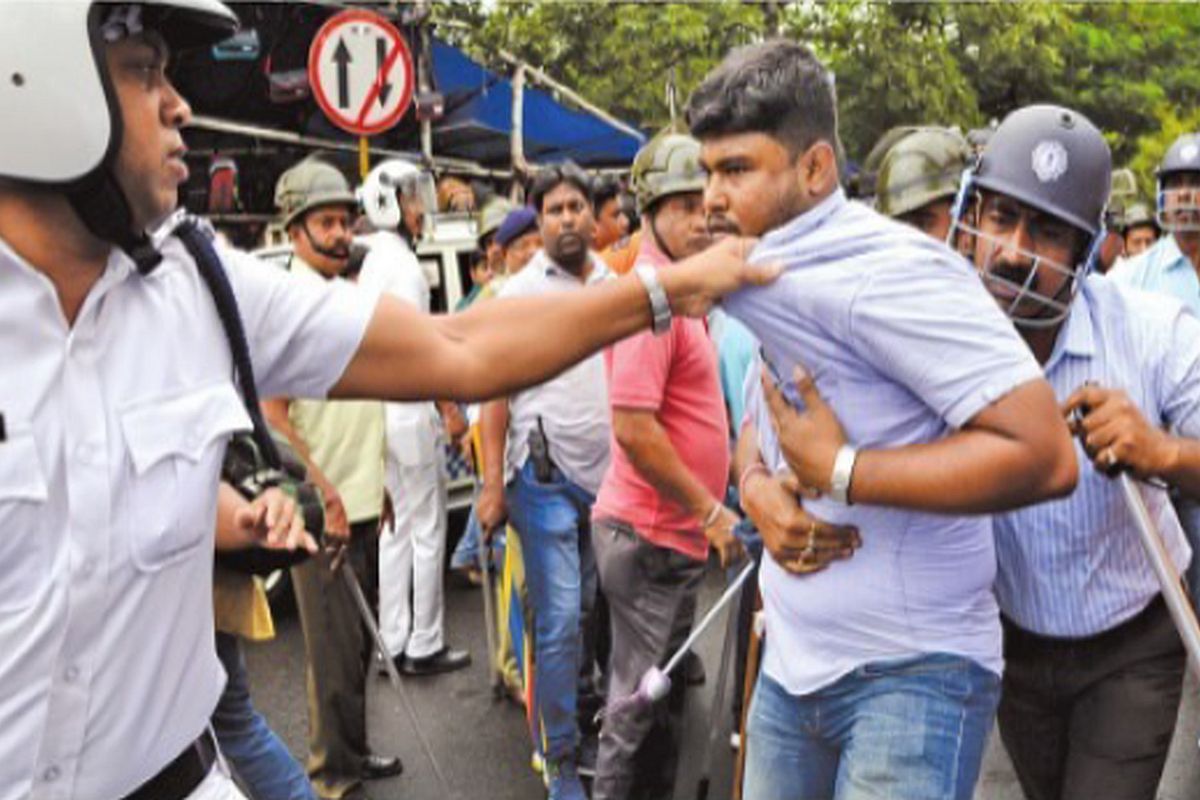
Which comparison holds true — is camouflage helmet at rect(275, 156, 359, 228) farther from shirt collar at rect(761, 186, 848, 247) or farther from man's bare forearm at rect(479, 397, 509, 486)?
shirt collar at rect(761, 186, 848, 247)

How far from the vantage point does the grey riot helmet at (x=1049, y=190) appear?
8.98 ft

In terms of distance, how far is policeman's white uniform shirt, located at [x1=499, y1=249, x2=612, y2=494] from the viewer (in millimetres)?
4766

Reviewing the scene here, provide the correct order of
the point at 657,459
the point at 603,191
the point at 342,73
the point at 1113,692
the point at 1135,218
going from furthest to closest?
the point at 1135,218 → the point at 342,73 → the point at 603,191 → the point at 657,459 → the point at 1113,692

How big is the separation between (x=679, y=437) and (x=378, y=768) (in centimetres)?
192

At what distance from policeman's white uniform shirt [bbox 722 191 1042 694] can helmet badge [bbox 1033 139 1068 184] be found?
22.1 inches

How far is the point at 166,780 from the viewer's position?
1970 millimetres

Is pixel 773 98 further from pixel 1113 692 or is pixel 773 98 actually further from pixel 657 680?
pixel 657 680

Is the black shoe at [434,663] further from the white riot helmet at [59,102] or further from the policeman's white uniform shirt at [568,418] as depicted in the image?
the white riot helmet at [59,102]

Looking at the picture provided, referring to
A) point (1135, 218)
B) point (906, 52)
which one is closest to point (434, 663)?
point (1135, 218)

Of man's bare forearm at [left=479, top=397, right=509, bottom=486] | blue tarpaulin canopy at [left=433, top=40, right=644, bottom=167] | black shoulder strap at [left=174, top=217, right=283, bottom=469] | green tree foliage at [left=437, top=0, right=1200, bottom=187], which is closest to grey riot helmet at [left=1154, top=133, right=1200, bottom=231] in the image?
man's bare forearm at [left=479, top=397, right=509, bottom=486]

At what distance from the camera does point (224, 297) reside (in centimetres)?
203

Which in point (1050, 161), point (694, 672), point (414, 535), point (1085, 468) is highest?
point (1050, 161)

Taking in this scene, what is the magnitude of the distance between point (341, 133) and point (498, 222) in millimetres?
7299

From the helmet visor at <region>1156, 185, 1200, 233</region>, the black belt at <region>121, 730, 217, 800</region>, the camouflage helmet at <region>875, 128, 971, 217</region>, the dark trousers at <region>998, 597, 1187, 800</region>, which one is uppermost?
the camouflage helmet at <region>875, 128, 971, 217</region>
